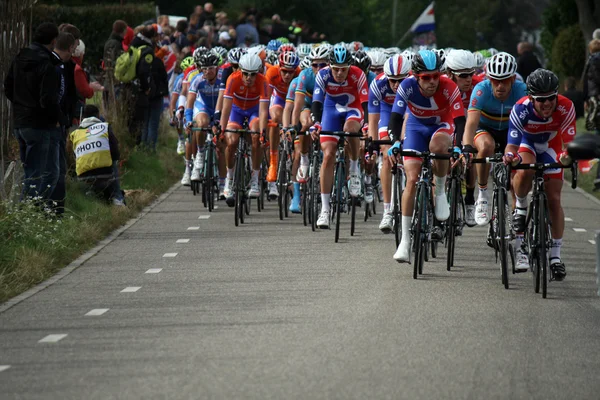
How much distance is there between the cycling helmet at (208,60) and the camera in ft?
65.3

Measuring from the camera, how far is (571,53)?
44.8 m

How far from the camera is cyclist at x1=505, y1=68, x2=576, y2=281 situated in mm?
11656

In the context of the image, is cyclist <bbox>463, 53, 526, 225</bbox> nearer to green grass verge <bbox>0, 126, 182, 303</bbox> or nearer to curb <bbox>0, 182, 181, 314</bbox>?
curb <bbox>0, 182, 181, 314</bbox>

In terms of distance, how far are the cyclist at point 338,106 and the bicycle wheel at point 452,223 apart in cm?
226

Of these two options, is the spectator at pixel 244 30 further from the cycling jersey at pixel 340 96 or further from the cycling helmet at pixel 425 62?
the cycling helmet at pixel 425 62

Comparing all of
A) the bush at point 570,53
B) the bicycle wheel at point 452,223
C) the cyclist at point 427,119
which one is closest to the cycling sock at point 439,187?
the cyclist at point 427,119

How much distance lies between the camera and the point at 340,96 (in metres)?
16.3

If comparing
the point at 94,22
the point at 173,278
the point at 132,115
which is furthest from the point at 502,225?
the point at 94,22

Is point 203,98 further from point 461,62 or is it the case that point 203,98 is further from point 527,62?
point 527,62


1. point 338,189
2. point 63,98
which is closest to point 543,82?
point 338,189

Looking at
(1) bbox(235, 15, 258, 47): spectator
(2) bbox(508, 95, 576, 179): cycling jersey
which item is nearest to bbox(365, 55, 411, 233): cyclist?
(2) bbox(508, 95, 576, 179): cycling jersey

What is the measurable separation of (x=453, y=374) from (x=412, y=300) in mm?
2907

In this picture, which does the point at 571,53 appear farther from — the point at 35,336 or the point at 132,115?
the point at 35,336

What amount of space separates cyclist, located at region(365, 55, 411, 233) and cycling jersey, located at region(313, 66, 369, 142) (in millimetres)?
561
